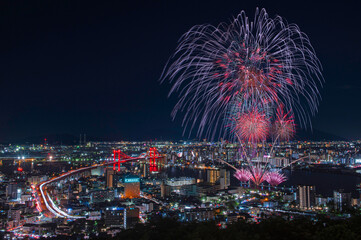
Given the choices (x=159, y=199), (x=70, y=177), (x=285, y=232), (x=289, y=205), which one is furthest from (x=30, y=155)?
(x=285, y=232)

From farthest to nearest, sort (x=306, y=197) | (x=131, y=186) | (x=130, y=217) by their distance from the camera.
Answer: (x=131, y=186) → (x=306, y=197) → (x=130, y=217)

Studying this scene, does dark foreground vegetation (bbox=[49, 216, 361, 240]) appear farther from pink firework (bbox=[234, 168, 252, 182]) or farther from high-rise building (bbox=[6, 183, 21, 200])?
high-rise building (bbox=[6, 183, 21, 200])

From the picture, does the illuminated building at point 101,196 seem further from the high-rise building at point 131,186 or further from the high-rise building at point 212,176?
the high-rise building at point 212,176

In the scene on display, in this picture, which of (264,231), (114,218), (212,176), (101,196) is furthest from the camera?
(212,176)

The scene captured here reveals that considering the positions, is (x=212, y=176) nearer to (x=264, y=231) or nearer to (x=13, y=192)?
Result: (x=13, y=192)

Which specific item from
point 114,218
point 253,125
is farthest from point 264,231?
point 114,218

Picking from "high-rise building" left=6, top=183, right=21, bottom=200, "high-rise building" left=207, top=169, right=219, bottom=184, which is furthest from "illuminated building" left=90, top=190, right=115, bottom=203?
"high-rise building" left=207, top=169, right=219, bottom=184

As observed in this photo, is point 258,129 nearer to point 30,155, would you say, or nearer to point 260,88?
point 260,88
